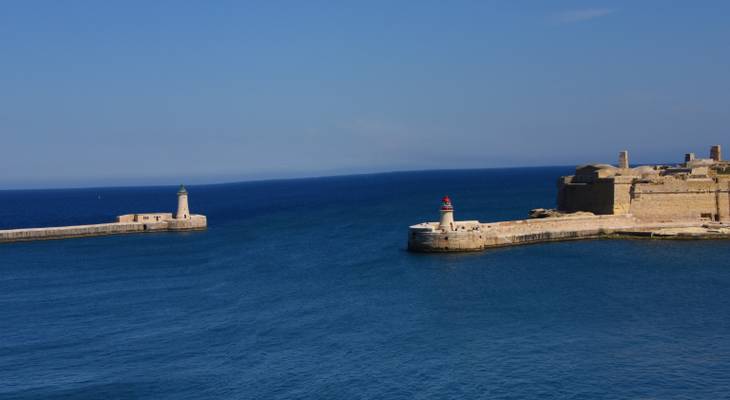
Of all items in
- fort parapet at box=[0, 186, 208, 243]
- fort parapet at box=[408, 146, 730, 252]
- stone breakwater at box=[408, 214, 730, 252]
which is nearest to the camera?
stone breakwater at box=[408, 214, 730, 252]

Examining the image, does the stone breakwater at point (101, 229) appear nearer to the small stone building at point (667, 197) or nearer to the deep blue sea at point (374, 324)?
the deep blue sea at point (374, 324)

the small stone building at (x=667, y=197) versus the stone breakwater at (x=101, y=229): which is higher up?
the small stone building at (x=667, y=197)

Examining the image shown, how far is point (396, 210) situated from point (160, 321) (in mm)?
47579

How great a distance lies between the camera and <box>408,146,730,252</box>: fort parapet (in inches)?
1537

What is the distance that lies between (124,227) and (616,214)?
115 ft

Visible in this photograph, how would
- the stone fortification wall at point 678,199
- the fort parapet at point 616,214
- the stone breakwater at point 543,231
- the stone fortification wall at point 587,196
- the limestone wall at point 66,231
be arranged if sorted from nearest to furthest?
the stone breakwater at point 543,231 → the fort parapet at point 616,214 → the stone fortification wall at point 678,199 → the stone fortification wall at point 587,196 → the limestone wall at point 66,231

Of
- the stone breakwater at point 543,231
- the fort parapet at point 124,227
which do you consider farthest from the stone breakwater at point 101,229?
the stone breakwater at point 543,231

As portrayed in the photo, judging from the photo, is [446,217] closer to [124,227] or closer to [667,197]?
[667,197]

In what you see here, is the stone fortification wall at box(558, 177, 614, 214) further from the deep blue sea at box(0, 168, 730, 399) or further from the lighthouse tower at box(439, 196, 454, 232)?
the lighthouse tower at box(439, 196, 454, 232)

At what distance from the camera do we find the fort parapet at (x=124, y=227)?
172 ft

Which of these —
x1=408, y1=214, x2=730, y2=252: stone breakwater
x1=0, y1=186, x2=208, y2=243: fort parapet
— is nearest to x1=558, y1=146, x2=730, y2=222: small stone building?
x1=408, y1=214, x2=730, y2=252: stone breakwater

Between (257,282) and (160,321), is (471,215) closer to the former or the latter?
(257,282)

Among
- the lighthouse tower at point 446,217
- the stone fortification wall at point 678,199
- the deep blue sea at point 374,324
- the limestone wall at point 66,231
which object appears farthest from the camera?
the limestone wall at point 66,231

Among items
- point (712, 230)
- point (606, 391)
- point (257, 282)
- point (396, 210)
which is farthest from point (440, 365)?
point (396, 210)
